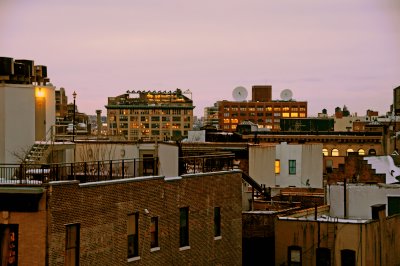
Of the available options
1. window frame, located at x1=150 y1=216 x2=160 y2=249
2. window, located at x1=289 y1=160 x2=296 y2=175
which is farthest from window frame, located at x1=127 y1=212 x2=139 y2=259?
window, located at x1=289 y1=160 x2=296 y2=175

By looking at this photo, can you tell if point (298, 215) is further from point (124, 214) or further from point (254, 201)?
point (124, 214)

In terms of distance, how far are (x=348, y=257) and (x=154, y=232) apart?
11.4m

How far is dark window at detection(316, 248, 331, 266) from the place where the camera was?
34662mm

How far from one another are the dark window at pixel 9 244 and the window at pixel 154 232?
6040 mm

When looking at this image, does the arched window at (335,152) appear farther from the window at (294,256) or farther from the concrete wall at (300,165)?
the window at (294,256)

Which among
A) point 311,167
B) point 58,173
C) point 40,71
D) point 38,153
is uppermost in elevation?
point 40,71

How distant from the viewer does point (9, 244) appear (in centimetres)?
2288

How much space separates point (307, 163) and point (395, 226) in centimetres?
2948

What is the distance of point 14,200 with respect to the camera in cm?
2267

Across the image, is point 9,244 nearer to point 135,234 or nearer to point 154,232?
point 135,234

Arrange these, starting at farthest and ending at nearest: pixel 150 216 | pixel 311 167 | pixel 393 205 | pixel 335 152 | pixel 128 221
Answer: pixel 335 152
pixel 311 167
pixel 393 205
pixel 150 216
pixel 128 221

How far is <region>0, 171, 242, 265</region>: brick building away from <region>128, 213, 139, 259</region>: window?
0.12ft

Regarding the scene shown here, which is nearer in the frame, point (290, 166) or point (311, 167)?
point (290, 166)

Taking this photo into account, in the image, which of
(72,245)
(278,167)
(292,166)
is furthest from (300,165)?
(72,245)
